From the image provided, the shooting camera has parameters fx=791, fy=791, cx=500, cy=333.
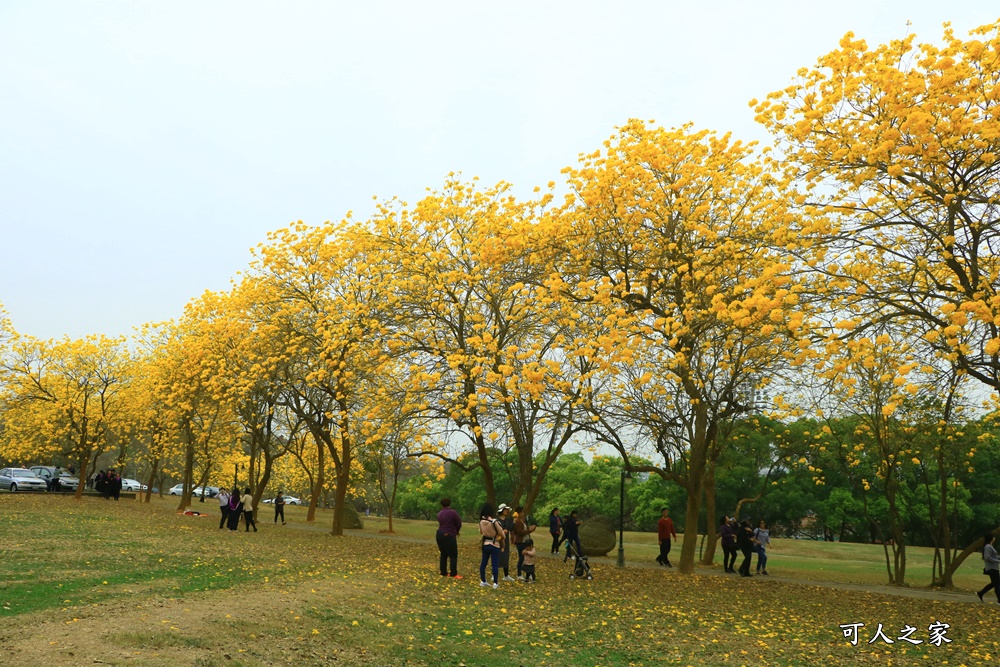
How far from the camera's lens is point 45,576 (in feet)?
37.4

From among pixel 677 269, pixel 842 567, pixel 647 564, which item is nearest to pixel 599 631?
pixel 677 269

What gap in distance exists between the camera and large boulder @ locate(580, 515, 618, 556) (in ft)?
80.4

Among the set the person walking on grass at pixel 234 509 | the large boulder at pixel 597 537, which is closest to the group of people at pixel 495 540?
the large boulder at pixel 597 537

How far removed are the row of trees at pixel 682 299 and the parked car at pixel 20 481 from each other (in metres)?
20.4

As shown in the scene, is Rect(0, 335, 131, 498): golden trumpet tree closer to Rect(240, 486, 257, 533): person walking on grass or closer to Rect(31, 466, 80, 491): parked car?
Rect(31, 466, 80, 491): parked car

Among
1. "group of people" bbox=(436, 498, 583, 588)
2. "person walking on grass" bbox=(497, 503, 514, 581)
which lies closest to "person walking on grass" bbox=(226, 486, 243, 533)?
"group of people" bbox=(436, 498, 583, 588)

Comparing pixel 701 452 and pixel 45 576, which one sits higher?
pixel 701 452

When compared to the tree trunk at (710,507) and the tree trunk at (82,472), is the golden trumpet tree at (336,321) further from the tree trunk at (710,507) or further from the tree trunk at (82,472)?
the tree trunk at (82,472)

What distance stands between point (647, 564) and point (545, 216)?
11.5 meters

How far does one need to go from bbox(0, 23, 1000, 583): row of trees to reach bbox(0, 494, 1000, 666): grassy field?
3284 millimetres

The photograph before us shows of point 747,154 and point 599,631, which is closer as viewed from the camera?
point 599,631

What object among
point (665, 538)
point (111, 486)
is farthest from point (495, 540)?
point (111, 486)

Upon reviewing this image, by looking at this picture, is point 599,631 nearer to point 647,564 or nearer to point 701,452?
point 701,452

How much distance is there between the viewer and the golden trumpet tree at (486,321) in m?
16.0
